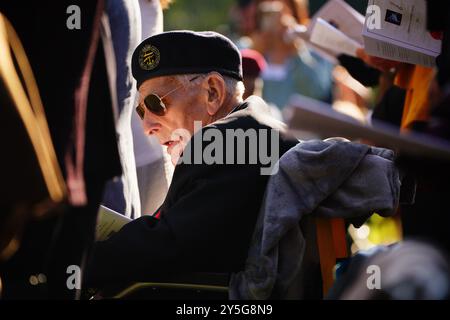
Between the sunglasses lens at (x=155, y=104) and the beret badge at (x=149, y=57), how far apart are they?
116mm

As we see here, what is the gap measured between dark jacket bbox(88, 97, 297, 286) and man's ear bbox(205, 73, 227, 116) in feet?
1.60

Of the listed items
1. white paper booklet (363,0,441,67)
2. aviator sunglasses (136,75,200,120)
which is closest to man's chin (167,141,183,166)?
aviator sunglasses (136,75,200,120)

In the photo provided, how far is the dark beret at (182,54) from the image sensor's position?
3738 millimetres

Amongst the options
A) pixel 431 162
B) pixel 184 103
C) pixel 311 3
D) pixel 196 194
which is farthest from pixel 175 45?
pixel 311 3

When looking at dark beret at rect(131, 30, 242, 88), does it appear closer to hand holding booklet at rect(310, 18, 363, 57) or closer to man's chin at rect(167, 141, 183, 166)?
man's chin at rect(167, 141, 183, 166)

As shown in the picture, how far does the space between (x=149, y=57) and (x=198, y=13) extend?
8.33 meters

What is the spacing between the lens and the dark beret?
3.74 metres

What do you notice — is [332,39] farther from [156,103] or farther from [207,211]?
[207,211]

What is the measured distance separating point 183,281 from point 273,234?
14.0 inches

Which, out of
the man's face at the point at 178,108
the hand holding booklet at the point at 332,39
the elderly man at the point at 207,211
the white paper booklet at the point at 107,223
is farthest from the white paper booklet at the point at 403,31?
the white paper booklet at the point at 107,223

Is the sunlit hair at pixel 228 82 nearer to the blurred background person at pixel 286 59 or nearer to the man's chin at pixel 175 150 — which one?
the man's chin at pixel 175 150

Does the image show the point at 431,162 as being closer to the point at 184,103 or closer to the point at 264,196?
the point at 264,196

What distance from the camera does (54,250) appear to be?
270 centimetres

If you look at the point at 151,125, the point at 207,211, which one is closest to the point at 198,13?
the point at 151,125
